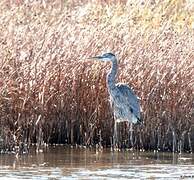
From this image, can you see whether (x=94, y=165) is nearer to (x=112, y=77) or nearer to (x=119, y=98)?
(x=112, y=77)

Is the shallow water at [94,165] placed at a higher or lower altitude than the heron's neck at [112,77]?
lower

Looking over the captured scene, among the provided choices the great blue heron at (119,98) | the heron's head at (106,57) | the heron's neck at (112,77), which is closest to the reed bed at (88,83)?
the great blue heron at (119,98)

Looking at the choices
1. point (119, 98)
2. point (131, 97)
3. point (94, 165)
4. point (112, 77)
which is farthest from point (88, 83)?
point (94, 165)

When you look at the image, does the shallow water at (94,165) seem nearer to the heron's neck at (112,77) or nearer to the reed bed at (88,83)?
the reed bed at (88,83)

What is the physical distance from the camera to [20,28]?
13977 millimetres

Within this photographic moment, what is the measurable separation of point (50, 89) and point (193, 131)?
2.14m

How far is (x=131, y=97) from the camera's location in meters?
13.3

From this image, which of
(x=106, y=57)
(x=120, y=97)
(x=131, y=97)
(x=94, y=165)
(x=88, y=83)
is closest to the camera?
(x=94, y=165)

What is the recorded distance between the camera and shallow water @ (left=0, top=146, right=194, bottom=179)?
35.7ft

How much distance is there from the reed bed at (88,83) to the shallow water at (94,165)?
35 cm

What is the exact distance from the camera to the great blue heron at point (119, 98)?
1305 centimetres

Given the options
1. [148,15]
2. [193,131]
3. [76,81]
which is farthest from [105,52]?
[148,15]

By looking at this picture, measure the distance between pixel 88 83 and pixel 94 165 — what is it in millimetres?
2084

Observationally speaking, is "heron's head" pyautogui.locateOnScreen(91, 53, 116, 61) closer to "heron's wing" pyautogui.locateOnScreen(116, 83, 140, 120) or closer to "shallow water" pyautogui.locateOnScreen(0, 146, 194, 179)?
"heron's wing" pyautogui.locateOnScreen(116, 83, 140, 120)
